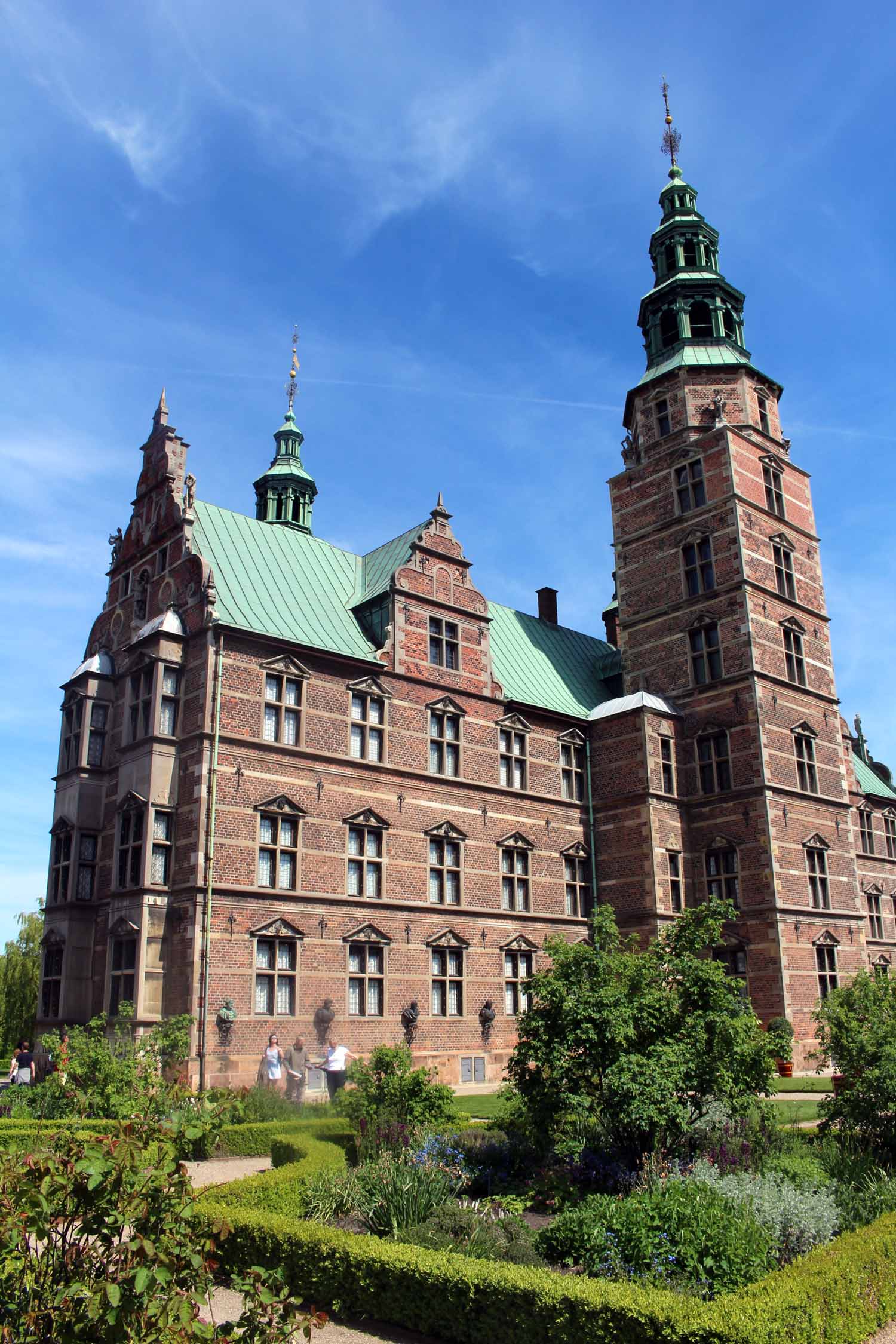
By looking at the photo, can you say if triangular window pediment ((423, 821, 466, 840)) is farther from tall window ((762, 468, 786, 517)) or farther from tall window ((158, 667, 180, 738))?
tall window ((762, 468, 786, 517))

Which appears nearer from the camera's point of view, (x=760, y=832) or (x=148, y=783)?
(x=148, y=783)

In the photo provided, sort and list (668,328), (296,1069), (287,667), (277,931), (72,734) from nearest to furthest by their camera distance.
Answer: (296,1069)
(277,931)
(287,667)
(72,734)
(668,328)

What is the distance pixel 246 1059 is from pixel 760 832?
54.3 feet

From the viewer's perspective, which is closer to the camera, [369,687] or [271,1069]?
[271,1069]

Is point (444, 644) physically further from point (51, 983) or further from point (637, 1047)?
point (637, 1047)

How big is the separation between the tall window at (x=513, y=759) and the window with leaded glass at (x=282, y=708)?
24.5 feet

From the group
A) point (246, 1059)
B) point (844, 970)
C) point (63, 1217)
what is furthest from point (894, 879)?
point (63, 1217)

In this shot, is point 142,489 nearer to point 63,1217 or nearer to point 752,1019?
point 752,1019

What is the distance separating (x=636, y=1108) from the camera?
11.5 meters

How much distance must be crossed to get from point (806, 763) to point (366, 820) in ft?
49.8

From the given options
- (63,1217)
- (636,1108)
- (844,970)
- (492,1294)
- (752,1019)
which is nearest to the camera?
(63,1217)

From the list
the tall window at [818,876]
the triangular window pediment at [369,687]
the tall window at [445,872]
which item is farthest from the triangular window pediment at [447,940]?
the tall window at [818,876]

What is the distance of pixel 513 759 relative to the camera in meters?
31.6

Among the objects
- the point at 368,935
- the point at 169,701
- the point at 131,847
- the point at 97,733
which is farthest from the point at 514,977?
the point at 97,733
